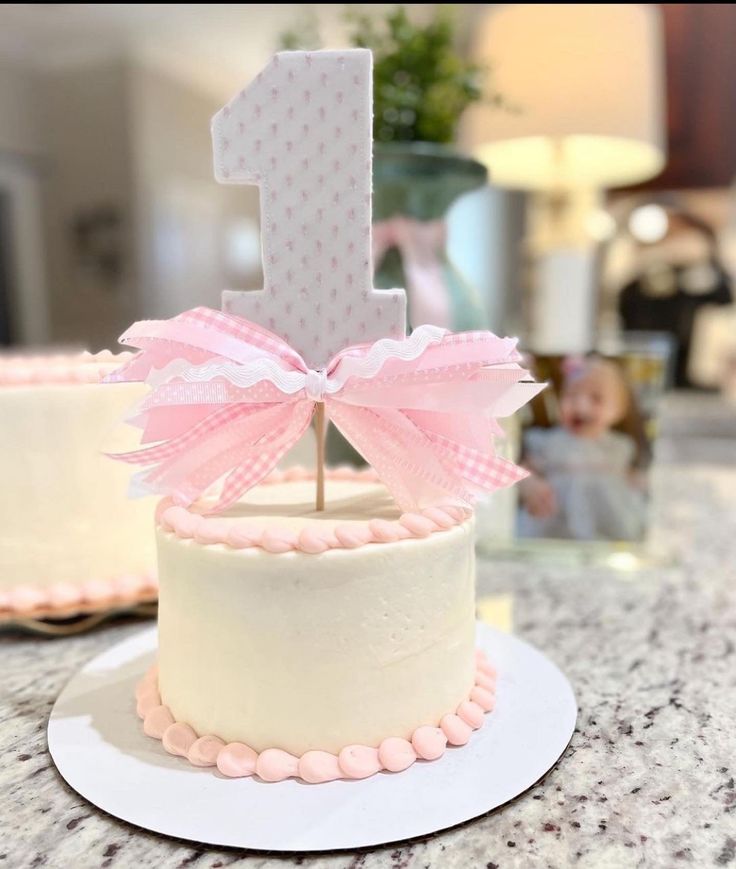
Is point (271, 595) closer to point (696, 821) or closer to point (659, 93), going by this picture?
point (696, 821)

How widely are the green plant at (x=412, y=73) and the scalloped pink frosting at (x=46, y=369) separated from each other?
1.89 feet

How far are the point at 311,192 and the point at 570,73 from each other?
2.70ft

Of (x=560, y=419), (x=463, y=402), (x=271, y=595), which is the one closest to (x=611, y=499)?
(x=560, y=419)

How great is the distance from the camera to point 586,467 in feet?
3.23

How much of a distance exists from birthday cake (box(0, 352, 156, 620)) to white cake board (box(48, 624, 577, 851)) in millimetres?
171

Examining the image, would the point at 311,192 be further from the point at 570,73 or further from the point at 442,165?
the point at 570,73

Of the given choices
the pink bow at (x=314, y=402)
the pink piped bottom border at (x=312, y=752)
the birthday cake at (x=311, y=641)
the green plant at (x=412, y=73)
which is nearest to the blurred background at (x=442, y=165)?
the green plant at (x=412, y=73)

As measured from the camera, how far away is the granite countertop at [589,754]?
0.43m

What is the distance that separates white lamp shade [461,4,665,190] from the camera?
1.15 metres

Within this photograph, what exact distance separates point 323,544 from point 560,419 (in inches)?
23.0

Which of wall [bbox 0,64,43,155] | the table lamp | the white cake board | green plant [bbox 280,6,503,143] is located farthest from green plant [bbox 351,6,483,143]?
wall [bbox 0,64,43,155]

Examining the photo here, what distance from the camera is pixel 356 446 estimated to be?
548mm

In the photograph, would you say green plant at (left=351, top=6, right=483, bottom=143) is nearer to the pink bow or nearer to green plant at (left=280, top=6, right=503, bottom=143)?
green plant at (left=280, top=6, right=503, bottom=143)

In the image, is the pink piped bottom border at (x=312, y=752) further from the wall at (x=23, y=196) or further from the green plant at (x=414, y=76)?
the wall at (x=23, y=196)
